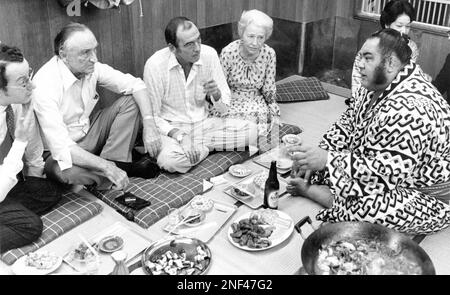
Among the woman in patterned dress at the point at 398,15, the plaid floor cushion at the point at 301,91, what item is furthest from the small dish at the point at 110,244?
the plaid floor cushion at the point at 301,91

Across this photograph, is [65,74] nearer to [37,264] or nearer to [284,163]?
[37,264]

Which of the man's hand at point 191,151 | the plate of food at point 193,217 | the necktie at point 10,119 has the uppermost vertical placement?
the necktie at point 10,119

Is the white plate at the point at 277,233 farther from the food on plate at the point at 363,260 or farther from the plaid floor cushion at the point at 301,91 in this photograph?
the plaid floor cushion at the point at 301,91

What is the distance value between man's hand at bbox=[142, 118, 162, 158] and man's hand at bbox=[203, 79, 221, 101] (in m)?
0.52

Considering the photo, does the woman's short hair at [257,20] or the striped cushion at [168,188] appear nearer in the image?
the striped cushion at [168,188]

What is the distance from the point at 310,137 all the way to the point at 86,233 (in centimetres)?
217

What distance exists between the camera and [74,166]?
10.6ft

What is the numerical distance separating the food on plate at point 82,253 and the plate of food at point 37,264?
0.09m

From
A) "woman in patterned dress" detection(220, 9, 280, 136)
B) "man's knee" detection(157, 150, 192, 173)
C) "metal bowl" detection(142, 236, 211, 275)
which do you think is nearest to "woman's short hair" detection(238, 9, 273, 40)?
"woman in patterned dress" detection(220, 9, 280, 136)

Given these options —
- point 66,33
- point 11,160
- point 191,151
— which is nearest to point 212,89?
point 191,151

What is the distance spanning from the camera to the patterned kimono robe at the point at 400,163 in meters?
2.63

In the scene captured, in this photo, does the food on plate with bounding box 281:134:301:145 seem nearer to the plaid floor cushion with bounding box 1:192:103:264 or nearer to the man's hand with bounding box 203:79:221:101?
the man's hand with bounding box 203:79:221:101

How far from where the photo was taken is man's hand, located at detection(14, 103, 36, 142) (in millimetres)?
2900
